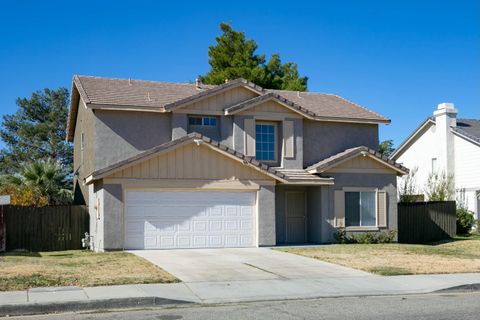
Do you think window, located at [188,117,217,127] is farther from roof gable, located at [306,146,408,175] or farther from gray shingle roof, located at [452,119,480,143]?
gray shingle roof, located at [452,119,480,143]

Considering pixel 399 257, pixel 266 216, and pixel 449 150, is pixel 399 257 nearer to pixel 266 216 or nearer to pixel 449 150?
pixel 266 216

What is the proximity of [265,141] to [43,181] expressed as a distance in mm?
10262

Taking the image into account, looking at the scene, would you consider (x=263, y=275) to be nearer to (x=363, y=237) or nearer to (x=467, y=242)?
(x=363, y=237)

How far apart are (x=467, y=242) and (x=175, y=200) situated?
12.3 meters

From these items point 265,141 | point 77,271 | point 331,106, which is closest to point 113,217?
point 77,271

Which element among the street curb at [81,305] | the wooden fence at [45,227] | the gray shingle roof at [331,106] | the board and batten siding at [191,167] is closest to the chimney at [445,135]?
the gray shingle roof at [331,106]

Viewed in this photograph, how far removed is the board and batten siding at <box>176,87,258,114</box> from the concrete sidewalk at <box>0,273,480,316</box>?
39.6 feet

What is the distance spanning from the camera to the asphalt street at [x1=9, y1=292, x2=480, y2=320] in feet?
35.0

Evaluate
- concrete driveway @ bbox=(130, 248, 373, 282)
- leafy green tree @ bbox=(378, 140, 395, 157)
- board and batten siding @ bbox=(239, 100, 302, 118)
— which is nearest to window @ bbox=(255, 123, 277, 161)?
board and batten siding @ bbox=(239, 100, 302, 118)

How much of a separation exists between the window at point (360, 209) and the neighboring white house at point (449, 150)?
10.3m

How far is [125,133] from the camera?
82.2 ft

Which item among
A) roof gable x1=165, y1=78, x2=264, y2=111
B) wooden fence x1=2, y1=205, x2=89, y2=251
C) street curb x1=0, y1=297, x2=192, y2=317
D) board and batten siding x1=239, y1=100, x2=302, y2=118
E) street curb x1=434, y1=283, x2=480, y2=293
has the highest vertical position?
roof gable x1=165, y1=78, x2=264, y2=111

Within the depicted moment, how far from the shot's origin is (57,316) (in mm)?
10977

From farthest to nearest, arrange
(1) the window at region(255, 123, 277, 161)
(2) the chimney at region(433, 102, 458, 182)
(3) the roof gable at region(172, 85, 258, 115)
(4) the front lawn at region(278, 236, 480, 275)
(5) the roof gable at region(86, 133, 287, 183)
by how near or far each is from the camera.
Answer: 1. (2) the chimney at region(433, 102, 458, 182)
2. (1) the window at region(255, 123, 277, 161)
3. (3) the roof gable at region(172, 85, 258, 115)
4. (5) the roof gable at region(86, 133, 287, 183)
5. (4) the front lawn at region(278, 236, 480, 275)
